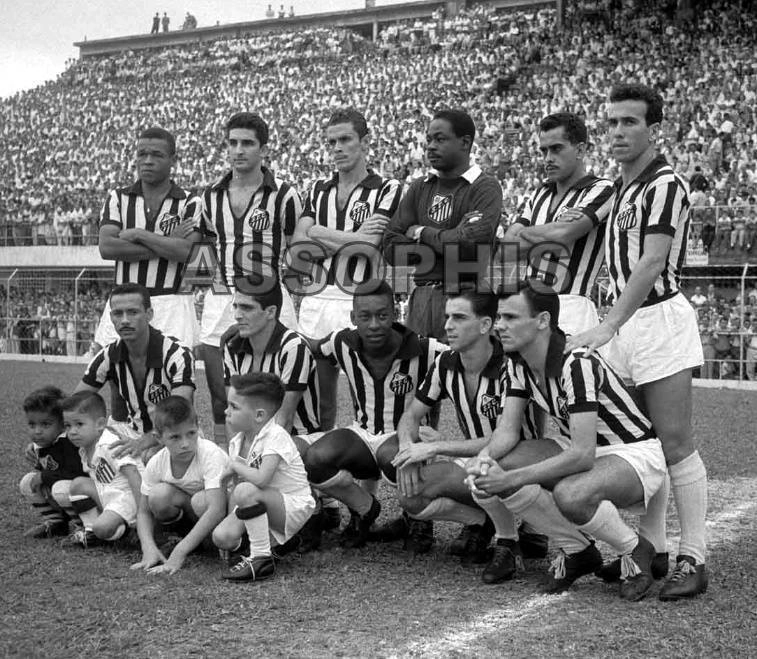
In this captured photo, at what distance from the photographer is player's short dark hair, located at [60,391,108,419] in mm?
5305

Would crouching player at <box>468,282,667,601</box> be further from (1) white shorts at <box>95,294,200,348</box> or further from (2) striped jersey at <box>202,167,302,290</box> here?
(1) white shorts at <box>95,294,200,348</box>

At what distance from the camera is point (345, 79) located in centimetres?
3488

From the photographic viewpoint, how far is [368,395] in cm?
544

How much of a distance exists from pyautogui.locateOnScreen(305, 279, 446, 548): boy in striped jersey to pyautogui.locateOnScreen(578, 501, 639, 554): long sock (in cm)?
127

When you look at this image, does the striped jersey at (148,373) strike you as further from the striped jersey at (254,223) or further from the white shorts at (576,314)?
the white shorts at (576,314)

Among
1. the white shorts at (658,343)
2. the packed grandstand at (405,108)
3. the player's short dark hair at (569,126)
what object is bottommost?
the white shorts at (658,343)

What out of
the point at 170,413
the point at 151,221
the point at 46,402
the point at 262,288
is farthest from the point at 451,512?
the point at 151,221

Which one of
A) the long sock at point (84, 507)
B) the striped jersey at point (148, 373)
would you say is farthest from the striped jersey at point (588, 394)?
the long sock at point (84, 507)

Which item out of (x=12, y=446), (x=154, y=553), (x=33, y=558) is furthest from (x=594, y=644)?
(x=12, y=446)

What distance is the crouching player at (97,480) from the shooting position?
508cm

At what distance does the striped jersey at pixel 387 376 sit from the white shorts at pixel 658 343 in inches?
47.3

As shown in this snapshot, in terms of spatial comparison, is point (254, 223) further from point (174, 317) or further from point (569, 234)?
point (569, 234)

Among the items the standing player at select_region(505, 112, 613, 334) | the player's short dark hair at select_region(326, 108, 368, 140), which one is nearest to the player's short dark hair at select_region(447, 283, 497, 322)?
the standing player at select_region(505, 112, 613, 334)

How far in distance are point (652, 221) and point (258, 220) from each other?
2675mm
